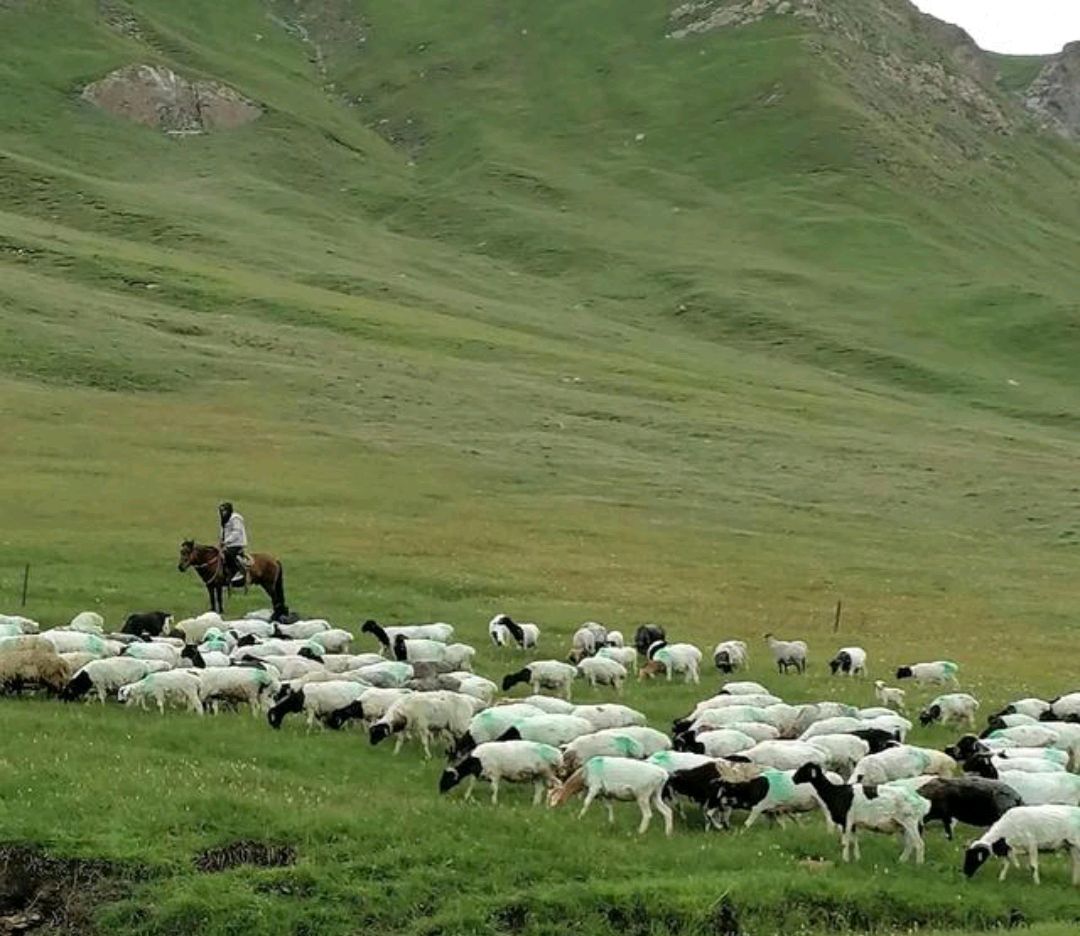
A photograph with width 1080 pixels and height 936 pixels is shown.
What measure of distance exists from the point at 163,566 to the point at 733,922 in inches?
972

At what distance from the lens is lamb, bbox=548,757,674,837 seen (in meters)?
18.3

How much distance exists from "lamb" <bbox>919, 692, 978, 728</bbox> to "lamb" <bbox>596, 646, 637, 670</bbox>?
600 centimetres

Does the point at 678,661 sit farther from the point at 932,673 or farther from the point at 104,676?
the point at 104,676

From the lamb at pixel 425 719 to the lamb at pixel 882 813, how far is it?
608cm

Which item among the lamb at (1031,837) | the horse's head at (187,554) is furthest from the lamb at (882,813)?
the horse's head at (187,554)

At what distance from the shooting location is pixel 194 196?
133m

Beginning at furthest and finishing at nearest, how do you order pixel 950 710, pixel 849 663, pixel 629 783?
pixel 849 663
pixel 950 710
pixel 629 783

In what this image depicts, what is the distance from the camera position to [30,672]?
77.0ft

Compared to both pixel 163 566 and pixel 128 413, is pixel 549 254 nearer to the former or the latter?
pixel 128 413

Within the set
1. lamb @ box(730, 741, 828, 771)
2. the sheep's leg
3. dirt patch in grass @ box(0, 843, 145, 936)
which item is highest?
lamb @ box(730, 741, 828, 771)

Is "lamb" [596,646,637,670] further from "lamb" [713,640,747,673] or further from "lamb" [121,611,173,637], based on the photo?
"lamb" [121,611,173,637]

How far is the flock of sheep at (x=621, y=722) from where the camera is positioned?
59.4ft

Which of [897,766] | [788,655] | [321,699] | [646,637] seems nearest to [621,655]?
[646,637]

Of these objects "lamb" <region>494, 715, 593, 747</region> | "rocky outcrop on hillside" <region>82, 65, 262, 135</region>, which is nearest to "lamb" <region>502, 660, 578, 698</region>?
"lamb" <region>494, 715, 593, 747</region>
